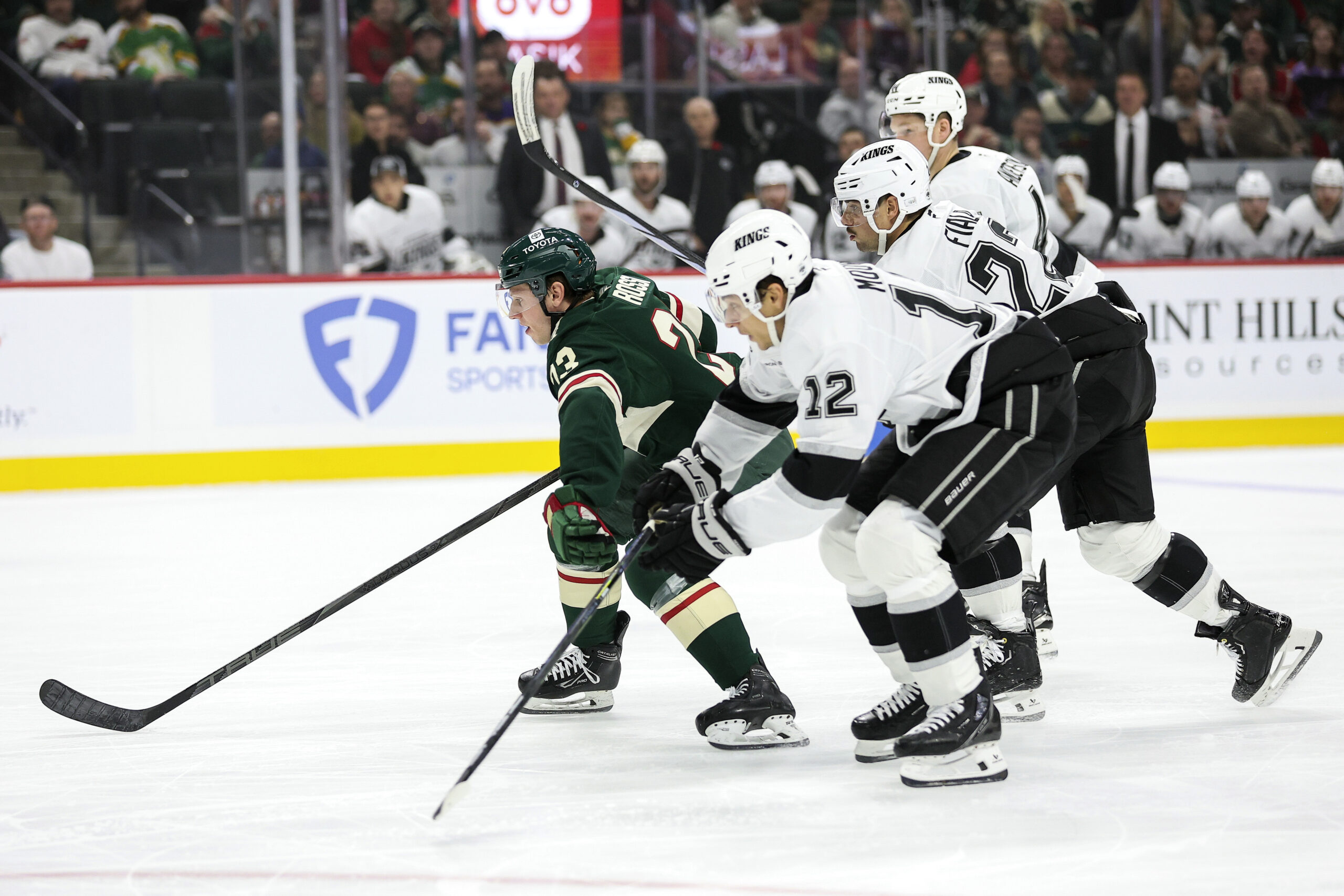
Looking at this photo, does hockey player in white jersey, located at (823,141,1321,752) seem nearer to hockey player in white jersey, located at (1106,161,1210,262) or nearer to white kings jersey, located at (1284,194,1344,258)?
hockey player in white jersey, located at (1106,161,1210,262)

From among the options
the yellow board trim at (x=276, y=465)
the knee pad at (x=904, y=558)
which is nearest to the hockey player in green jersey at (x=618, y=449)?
the knee pad at (x=904, y=558)

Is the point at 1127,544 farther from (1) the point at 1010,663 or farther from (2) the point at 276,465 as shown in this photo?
(2) the point at 276,465

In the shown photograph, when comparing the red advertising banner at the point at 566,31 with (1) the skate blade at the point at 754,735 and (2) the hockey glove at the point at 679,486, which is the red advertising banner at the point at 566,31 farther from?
(1) the skate blade at the point at 754,735

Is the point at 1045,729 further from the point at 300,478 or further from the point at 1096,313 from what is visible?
the point at 300,478

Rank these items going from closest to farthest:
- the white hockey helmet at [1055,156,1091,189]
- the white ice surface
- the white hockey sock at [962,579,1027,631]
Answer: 1. the white ice surface
2. the white hockey sock at [962,579,1027,631]
3. the white hockey helmet at [1055,156,1091,189]

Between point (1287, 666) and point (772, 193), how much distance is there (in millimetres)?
5345

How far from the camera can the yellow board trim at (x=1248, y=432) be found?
7.93 metres

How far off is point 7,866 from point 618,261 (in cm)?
601

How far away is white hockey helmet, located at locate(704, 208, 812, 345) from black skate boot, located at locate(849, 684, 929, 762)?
2.29ft

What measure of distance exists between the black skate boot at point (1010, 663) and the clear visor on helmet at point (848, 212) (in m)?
0.87

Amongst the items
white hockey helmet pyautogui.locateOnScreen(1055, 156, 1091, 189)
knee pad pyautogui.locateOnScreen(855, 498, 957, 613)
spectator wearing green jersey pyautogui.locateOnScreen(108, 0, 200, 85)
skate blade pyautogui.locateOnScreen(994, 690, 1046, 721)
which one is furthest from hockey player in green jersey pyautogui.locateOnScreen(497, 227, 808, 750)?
white hockey helmet pyautogui.locateOnScreen(1055, 156, 1091, 189)

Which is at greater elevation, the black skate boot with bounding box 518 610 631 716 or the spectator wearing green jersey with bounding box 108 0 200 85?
the spectator wearing green jersey with bounding box 108 0 200 85

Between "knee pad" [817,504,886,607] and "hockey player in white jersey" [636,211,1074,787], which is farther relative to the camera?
"knee pad" [817,504,886,607]

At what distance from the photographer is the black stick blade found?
3.03m
